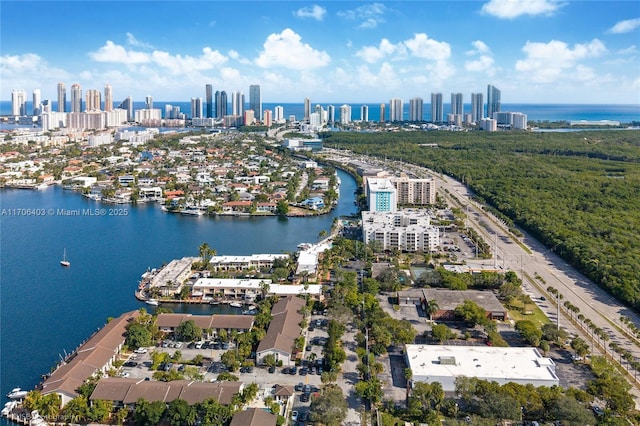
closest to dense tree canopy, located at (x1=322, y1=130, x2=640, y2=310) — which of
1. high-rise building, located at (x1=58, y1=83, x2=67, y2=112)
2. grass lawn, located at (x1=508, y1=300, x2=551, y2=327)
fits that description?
grass lawn, located at (x1=508, y1=300, x2=551, y2=327)

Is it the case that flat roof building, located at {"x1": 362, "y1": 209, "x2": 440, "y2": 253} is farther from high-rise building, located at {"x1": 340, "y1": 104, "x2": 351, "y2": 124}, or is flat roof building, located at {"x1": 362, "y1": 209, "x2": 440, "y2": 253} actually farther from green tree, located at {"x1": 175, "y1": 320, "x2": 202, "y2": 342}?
high-rise building, located at {"x1": 340, "y1": 104, "x2": 351, "y2": 124}

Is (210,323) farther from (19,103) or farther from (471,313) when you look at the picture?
(19,103)

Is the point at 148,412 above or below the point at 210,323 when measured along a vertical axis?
below

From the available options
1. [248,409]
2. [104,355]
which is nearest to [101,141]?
[104,355]

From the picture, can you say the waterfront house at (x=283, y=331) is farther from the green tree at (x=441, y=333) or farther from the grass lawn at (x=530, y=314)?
the grass lawn at (x=530, y=314)

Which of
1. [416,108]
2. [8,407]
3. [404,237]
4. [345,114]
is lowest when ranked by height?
[8,407]

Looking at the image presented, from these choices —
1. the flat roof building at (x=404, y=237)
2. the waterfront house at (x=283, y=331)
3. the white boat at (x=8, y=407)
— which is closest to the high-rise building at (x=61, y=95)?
the flat roof building at (x=404, y=237)

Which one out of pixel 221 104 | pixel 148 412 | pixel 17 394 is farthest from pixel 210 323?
pixel 221 104

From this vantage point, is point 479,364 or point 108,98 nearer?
point 479,364
